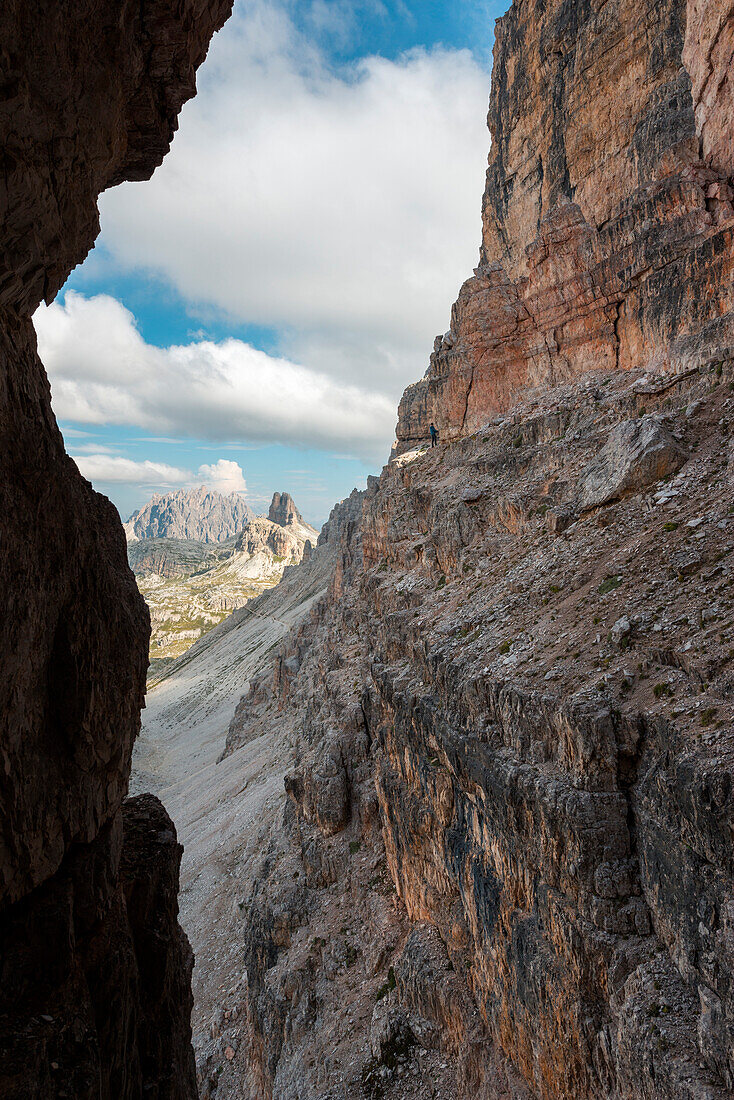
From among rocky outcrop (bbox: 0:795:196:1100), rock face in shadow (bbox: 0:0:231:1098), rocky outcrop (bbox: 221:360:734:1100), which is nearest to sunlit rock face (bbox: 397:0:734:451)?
rocky outcrop (bbox: 221:360:734:1100)

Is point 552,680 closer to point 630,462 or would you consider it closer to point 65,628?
point 630,462

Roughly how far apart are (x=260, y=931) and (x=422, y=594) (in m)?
21.4

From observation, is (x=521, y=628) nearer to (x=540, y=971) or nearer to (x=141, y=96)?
(x=540, y=971)

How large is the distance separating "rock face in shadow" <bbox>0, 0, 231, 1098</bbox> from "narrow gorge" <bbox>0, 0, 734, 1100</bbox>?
7 cm

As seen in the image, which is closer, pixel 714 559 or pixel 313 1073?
pixel 714 559

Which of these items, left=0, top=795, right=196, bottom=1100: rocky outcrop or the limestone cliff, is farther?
the limestone cliff

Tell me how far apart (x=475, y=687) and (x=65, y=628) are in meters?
15.0

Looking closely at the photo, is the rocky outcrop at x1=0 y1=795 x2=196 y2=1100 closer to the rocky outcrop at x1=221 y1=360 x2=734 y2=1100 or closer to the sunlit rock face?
the rocky outcrop at x1=221 y1=360 x2=734 y2=1100

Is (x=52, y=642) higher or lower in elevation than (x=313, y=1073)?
higher

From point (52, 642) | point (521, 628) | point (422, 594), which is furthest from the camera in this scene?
point (422, 594)

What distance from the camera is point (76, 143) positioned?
28.1ft

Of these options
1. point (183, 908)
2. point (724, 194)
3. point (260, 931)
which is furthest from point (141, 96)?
point (183, 908)

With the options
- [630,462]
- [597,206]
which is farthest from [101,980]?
[597,206]

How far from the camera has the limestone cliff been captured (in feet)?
42.2
